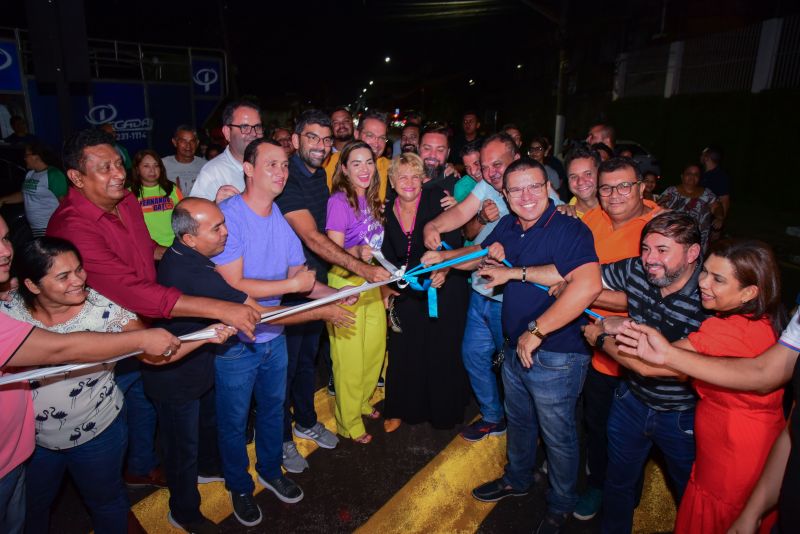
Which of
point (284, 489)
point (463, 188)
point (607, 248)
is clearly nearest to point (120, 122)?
point (463, 188)

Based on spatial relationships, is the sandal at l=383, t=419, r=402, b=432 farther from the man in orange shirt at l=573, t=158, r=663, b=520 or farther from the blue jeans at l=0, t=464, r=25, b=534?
the blue jeans at l=0, t=464, r=25, b=534

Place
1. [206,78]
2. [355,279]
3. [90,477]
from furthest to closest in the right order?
1. [206,78]
2. [355,279]
3. [90,477]

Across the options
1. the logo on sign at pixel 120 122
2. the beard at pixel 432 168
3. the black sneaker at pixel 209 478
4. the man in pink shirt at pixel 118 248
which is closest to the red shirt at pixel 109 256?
the man in pink shirt at pixel 118 248

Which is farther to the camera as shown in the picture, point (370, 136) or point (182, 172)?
point (182, 172)

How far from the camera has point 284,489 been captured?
346 cm

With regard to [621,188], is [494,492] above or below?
below

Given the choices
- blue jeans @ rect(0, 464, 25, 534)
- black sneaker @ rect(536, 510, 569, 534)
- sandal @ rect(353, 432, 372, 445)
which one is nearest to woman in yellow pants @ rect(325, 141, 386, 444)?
sandal @ rect(353, 432, 372, 445)

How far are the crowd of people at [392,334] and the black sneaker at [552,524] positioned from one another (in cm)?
2

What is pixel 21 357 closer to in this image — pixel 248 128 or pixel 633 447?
pixel 248 128

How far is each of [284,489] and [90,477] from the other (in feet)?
4.20

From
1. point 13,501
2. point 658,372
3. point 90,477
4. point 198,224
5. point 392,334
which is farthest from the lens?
point 392,334

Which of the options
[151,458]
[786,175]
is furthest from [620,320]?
[786,175]

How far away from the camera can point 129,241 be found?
124 inches

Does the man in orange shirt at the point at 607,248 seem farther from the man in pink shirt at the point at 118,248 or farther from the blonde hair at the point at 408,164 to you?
the man in pink shirt at the point at 118,248
